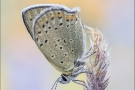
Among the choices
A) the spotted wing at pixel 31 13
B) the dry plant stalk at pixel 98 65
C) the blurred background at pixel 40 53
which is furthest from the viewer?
the blurred background at pixel 40 53

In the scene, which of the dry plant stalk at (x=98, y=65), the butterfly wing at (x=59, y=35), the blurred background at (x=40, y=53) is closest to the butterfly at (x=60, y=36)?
the butterfly wing at (x=59, y=35)

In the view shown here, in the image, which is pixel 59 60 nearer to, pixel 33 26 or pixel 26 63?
pixel 33 26

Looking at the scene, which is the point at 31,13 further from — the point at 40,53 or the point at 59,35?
the point at 40,53

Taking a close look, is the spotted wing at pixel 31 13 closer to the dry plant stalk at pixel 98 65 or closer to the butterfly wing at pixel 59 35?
the butterfly wing at pixel 59 35

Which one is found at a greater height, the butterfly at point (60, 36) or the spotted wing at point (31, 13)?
the spotted wing at point (31, 13)
